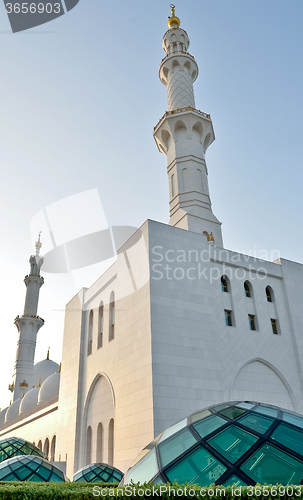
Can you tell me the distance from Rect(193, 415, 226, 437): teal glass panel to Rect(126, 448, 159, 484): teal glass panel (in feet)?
2.08

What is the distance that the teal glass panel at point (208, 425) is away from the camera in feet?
15.0

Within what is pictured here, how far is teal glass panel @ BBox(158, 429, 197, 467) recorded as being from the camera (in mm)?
4379

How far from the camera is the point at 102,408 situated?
15.9 metres

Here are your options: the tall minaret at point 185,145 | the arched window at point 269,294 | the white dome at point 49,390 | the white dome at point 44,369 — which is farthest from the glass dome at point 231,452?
the white dome at point 44,369

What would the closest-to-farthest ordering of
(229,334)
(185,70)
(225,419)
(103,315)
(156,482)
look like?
(156,482) < (225,419) < (229,334) < (103,315) < (185,70)

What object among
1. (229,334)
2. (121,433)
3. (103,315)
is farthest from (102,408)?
(229,334)

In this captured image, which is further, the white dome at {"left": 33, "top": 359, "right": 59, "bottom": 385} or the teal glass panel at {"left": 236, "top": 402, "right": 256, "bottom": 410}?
the white dome at {"left": 33, "top": 359, "right": 59, "bottom": 385}

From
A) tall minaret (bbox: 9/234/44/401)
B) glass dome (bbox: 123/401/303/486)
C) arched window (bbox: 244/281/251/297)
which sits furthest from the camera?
tall minaret (bbox: 9/234/44/401)

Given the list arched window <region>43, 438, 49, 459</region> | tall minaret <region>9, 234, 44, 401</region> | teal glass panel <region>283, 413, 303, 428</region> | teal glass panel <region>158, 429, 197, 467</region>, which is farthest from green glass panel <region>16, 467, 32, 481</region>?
tall minaret <region>9, 234, 44, 401</region>

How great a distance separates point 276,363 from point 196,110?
14214 millimetres

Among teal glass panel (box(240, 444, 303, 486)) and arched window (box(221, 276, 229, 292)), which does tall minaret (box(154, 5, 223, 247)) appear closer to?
arched window (box(221, 276, 229, 292))

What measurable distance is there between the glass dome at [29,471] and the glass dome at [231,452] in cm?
447

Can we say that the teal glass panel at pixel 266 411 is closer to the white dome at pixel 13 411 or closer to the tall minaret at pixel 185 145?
the tall minaret at pixel 185 145

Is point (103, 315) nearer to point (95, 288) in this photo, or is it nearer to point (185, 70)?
point (95, 288)
